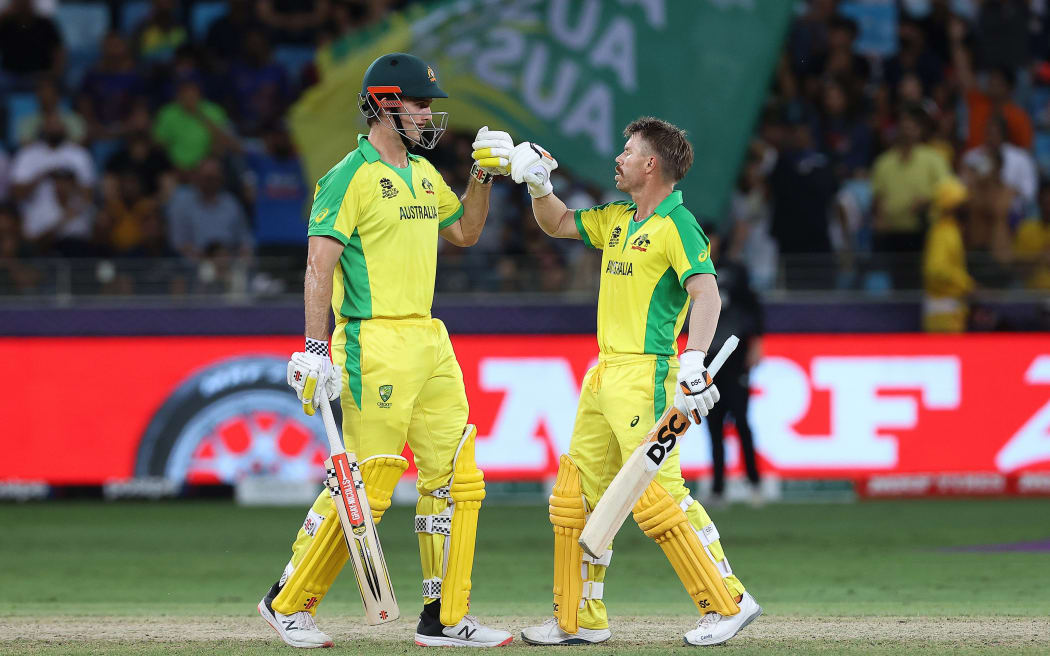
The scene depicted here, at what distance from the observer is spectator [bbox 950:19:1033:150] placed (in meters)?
14.0

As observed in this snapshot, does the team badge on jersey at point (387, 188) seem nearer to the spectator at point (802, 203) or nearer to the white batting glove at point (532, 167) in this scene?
the white batting glove at point (532, 167)

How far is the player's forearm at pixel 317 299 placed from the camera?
6.11 m

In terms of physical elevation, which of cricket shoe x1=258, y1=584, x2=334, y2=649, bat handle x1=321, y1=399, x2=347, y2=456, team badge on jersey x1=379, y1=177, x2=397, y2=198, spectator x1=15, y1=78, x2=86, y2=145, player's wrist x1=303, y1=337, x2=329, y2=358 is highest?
spectator x1=15, y1=78, x2=86, y2=145

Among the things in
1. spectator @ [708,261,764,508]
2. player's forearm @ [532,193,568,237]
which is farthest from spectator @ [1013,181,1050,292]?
player's forearm @ [532,193,568,237]

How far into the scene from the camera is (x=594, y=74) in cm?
1330

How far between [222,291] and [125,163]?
95.9 inches

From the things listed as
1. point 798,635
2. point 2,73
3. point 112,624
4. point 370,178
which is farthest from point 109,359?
point 798,635

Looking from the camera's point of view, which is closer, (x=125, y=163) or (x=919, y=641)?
(x=919, y=641)

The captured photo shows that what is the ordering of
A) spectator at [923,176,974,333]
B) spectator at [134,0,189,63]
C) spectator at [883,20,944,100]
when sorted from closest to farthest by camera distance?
spectator at [923,176,974,333] < spectator at [883,20,944,100] < spectator at [134,0,189,63]

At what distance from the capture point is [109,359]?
12305 millimetres

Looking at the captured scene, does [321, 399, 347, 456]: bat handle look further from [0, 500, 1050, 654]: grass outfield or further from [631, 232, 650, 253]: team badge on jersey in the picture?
[631, 232, 650, 253]: team badge on jersey

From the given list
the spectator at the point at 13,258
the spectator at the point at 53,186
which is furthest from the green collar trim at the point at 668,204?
the spectator at the point at 53,186

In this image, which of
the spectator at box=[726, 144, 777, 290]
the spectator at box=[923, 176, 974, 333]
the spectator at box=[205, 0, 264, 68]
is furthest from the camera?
the spectator at box=[205, 0, 264, 68]

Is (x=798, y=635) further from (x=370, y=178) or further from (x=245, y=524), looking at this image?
(x=245, y=524)
